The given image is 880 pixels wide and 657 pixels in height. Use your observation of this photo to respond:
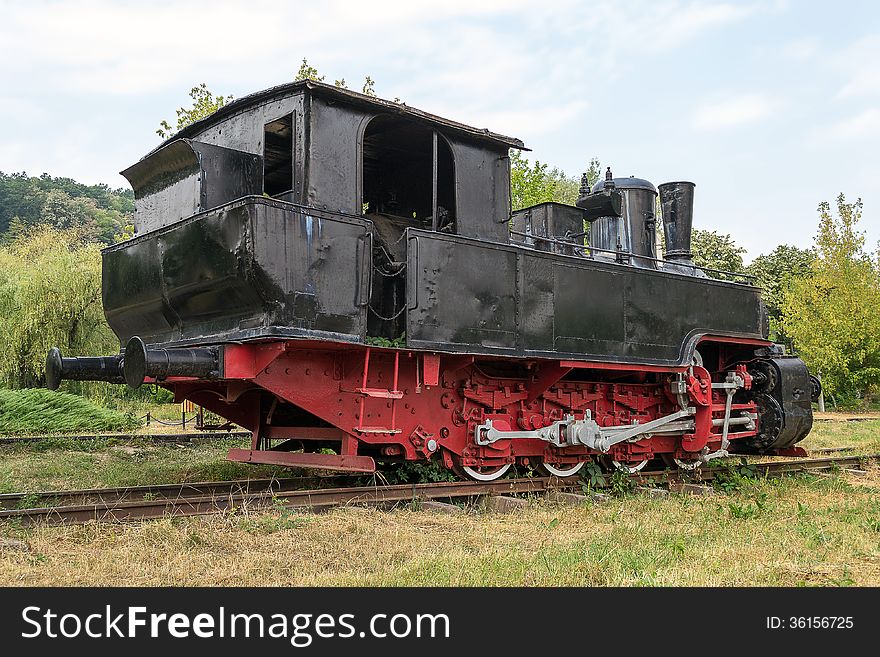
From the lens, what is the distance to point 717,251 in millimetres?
36469

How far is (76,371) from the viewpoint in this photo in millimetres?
7043

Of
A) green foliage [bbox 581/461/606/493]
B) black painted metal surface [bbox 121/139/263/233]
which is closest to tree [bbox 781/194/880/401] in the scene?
green foliage [bbox 581/461/606/493]

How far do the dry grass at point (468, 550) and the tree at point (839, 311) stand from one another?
21.6 metres

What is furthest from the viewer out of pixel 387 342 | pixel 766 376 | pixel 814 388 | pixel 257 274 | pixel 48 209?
pixel 48 209

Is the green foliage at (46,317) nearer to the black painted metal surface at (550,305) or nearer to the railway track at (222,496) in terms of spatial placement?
the railway track at (222,496)

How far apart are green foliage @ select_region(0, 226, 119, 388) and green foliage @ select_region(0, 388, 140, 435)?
4.77 meters

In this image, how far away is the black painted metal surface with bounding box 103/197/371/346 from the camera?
5.82 metres

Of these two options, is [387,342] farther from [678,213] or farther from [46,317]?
[46,317]

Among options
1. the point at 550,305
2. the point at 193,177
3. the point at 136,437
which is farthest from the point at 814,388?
the point at 136,437

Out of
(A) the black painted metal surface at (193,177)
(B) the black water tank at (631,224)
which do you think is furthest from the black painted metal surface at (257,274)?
(B) the black water tank at (631,224)

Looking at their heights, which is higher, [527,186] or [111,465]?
[527,186]

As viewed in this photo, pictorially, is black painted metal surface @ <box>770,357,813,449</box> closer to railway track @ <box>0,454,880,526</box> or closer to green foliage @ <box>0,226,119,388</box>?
railway track @ <box>0,454,880,526</box>

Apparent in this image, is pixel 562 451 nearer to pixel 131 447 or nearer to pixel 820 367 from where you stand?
pixel 131 447

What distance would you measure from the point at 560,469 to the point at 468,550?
3.61 m
